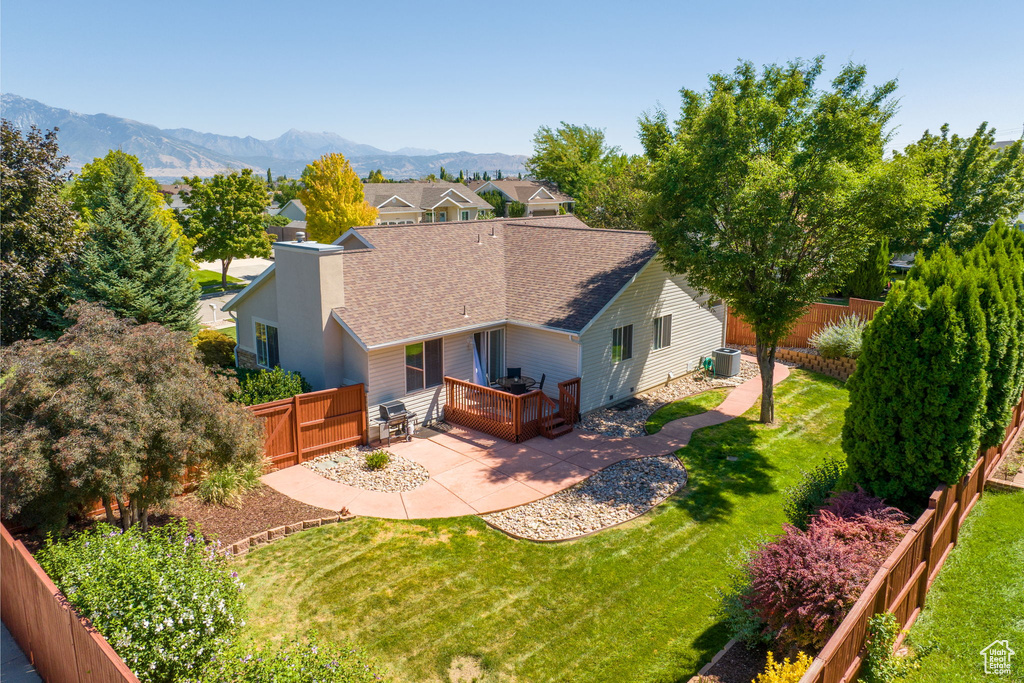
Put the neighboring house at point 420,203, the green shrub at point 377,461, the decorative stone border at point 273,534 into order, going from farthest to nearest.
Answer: the neighboring house at point 420,203 → the green shrub at point 377,461 → the decorative stone border at point 273,534

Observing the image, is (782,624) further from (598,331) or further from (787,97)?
(787,97)

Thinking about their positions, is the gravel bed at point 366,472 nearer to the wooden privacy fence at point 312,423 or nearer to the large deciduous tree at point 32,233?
the wooden privacy fence at point 312,423

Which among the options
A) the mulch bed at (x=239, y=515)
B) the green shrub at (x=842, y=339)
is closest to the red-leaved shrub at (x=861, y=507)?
the mulch bed at (x=239, y=515)

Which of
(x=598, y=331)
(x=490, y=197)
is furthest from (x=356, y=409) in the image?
(x=490, y=197)

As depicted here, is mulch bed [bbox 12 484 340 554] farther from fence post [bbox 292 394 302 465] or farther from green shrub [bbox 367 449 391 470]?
green shrub [bbox 367 449 391 470]

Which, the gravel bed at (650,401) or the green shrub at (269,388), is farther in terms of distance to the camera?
the gravel bed at (650,401)

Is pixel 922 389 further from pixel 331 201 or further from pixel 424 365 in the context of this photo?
pixel 331 201
